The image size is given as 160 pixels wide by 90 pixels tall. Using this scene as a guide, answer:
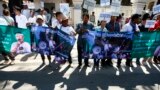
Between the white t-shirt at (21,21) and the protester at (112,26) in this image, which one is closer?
the protester at (112,26)

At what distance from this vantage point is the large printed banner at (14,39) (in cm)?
934

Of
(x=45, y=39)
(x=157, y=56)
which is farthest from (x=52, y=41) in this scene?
(x=157, y=56)

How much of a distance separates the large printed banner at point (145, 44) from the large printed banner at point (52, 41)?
2013 mm

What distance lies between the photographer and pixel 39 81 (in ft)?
27.2

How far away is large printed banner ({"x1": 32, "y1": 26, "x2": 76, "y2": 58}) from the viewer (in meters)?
9.31

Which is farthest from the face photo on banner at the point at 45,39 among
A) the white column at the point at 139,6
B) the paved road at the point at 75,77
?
the white column at the point at 139,6

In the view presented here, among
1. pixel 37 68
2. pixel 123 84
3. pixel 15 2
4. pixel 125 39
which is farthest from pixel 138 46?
pixel 15 2

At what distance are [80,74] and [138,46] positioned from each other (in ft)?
6.98

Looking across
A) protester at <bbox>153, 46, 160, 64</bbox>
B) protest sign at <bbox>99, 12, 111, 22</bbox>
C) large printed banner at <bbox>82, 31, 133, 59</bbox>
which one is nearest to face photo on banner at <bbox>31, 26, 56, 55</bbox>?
large printed banner at <bbox>82, 31, 133, 59</bbox>

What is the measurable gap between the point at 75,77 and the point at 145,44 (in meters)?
2.63

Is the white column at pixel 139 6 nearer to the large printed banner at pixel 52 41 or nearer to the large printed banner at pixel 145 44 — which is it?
the large printed banner at pixel 145 44

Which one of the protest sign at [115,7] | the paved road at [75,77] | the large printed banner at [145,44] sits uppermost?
the protest sign at [115,7]

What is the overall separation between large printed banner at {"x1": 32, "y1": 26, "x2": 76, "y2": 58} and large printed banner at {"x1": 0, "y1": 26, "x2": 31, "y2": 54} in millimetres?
282

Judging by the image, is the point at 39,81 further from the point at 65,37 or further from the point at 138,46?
the point at 138,46
